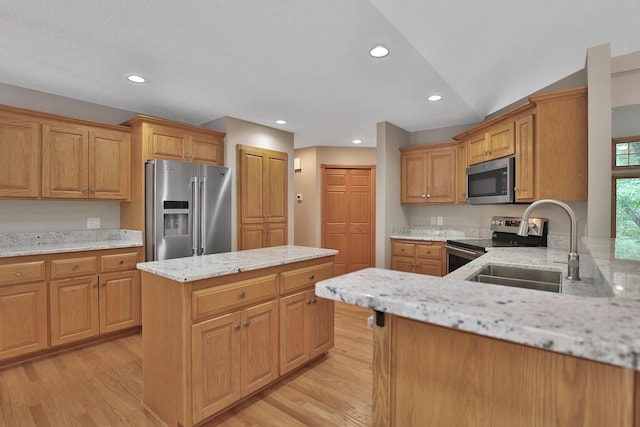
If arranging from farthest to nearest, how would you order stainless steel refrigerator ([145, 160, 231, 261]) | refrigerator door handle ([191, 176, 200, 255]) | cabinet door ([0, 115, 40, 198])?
refrigerator door handle ([191, 176, 200, 255])
stainless steel refrigerator ([145, 160, 231, 261])
cabinet door ([0, 115, 40, 198])

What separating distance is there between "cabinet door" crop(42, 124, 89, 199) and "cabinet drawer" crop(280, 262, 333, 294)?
240 centimetres

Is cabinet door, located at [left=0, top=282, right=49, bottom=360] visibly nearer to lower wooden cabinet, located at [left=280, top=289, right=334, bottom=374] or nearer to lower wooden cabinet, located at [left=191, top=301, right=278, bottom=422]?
lower wooden cabinet, located at [left=191, top=301, right=278, bottom=422]

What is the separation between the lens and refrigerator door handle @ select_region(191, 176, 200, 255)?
3.53m

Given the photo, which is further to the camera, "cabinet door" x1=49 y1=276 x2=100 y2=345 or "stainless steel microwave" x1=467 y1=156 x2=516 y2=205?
"stainless steel microwave" x1=467 y1=156 x2=516 y2=205

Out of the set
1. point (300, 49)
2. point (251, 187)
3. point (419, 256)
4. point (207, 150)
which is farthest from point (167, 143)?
point (419, 256)

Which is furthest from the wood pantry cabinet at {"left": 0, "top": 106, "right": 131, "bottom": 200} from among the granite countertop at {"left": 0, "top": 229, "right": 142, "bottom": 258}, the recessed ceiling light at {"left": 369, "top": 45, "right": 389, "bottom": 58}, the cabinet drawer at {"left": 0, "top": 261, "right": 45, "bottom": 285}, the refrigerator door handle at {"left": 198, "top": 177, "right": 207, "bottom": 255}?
the recessed ceiling light at {"left": 369, "top": 45, "right": 389, "bottom": 58}

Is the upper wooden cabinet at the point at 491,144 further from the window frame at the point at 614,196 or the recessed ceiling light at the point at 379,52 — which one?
the recessed ceiling light at the point at 379,52

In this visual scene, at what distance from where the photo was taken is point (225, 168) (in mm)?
3828

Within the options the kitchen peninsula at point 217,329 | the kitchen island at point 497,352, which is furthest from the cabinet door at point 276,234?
the kitchen island at point 497,352

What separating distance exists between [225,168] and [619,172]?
3.74 metres

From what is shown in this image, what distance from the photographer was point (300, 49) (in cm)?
233

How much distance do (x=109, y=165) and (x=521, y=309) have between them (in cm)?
386

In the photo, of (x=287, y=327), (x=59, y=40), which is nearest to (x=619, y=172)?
(x=287, y=327)

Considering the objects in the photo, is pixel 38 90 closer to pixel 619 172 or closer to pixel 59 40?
pixel 59 40
